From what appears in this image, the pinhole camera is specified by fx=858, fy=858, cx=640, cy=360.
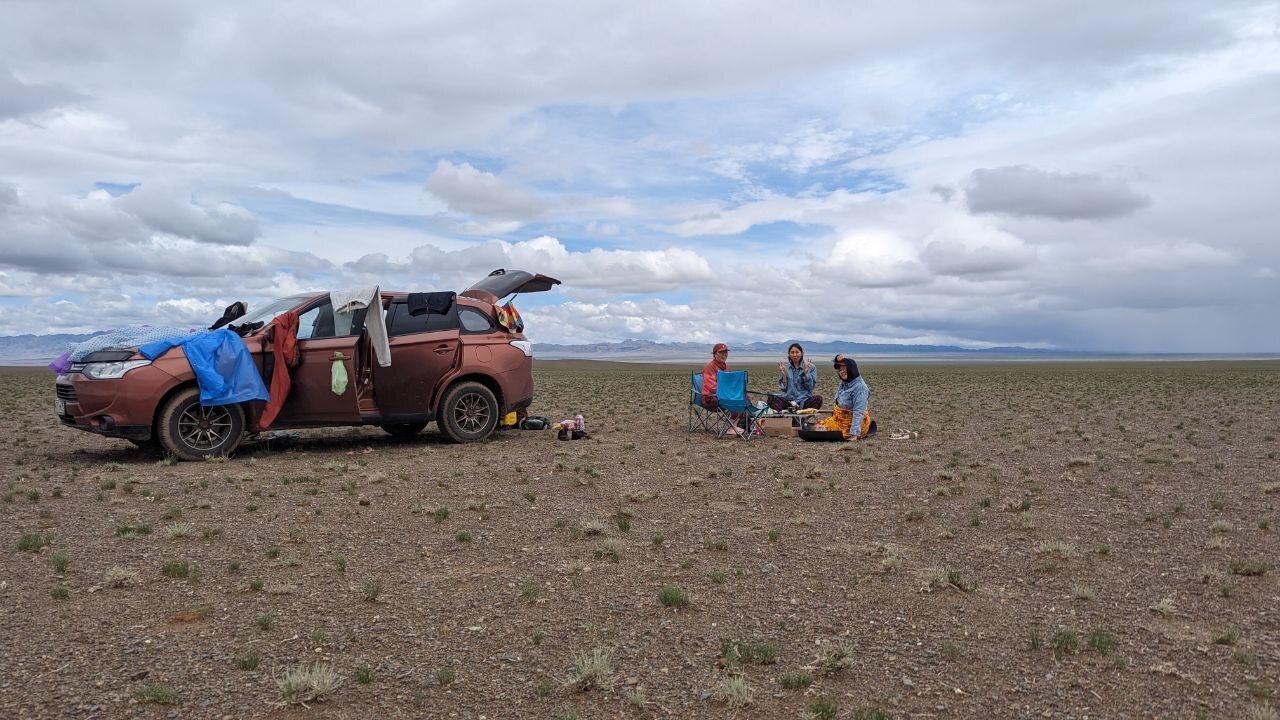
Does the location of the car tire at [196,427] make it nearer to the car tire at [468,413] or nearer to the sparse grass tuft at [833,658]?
the car tire at [468,413]

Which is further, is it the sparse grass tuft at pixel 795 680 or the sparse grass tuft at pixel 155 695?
the sparse grass tuft at pixel 795 680

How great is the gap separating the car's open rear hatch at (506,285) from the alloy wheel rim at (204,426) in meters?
3.88

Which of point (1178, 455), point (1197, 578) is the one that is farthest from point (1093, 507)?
point (1178, 455)

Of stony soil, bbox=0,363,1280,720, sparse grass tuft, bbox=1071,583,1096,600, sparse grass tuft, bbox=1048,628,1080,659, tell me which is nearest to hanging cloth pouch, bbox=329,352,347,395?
stony soil, bbox=0,363,1280,720

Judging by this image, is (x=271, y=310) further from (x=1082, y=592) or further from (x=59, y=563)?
(x=1082, y=592)

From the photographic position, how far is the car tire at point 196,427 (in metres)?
10.4

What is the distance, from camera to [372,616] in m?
5.21

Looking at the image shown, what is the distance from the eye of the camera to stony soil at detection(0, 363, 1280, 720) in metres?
4.21

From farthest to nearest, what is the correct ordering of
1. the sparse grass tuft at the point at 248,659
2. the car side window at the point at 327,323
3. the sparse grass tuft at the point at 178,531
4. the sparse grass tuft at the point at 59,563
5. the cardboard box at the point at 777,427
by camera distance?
the cardboard box at the point at 777,427 → the car side window at the point at 327,323 → the sparse grass tuft at the point at 178,531 → the sparse grass tuft at the point at 59,563 → the sparse grass tuft at the point at 248,659

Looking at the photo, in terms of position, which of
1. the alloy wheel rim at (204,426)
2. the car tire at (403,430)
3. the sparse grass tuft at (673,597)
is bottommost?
the sparse grass tuft at (673,597)

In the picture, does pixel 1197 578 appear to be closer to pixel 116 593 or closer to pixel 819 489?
pixel 819 489

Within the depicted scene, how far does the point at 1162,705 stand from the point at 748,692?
6.40ft

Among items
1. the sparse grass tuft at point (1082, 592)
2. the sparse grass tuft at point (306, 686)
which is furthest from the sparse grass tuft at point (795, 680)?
the sparse grass tuft at point (1082, 592)

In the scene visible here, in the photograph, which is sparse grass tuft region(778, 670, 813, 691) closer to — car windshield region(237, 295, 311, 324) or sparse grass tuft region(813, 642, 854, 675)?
sparse grass tuft region(813, 642, 854, 675)
